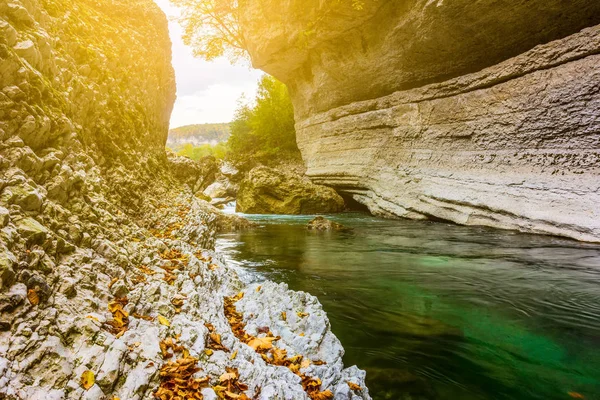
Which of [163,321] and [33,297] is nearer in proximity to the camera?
[33,297]

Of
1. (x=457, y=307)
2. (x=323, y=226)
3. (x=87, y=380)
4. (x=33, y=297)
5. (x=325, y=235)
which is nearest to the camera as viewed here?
(x=87, y=380)

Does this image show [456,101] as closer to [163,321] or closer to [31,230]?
[163,321]

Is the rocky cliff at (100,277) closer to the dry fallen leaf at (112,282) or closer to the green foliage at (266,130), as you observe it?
the dry fallen leaf at (112,282)

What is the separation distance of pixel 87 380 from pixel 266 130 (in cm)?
2389

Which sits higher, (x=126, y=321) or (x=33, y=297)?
(x=33, y=297)

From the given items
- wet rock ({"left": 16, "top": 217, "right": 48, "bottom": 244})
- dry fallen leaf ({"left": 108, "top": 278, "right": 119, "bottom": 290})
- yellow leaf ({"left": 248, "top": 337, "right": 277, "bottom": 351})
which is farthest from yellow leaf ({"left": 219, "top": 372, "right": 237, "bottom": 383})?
wet rock ({"left": 16, "top": 217, "right": 48, "bottom": 244})

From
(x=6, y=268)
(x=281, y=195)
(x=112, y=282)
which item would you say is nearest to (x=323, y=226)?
(x=281, y=195)

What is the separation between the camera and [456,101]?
11.0 metres

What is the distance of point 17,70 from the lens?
2322 mm

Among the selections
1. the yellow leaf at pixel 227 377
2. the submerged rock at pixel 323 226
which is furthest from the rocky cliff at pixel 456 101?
the yellow leaf at pixel 227 377

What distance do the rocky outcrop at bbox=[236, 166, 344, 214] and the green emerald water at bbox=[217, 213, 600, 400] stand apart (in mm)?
6683

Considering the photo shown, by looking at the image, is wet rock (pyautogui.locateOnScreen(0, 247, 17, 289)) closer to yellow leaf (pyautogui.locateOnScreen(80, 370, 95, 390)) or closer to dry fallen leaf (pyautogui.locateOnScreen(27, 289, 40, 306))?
dry fallen leaf (pyautogui.locateOnScreen(27, 289, 40, 306))

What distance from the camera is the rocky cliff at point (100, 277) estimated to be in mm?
1588

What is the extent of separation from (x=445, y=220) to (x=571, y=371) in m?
8.68
